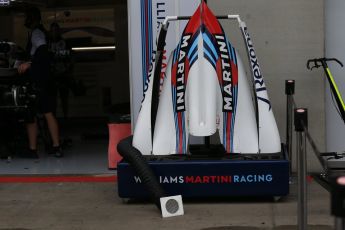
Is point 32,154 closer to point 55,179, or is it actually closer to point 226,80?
point 55,179

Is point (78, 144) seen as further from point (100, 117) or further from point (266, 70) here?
point (266, 70)

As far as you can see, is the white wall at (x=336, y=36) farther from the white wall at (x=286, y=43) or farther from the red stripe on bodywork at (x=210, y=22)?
the red stripe on bodywork at (x=210, y=22)

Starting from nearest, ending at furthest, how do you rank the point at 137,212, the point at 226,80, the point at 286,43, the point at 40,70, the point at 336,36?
the point at 137,212
the point at 226,80
the point at 286,43
the point at 336,36
the point at 40,70

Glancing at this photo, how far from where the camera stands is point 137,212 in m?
5.95

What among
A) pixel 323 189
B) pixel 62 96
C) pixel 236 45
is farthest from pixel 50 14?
pixel 323 189

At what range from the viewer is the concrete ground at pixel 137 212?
5.49 metres

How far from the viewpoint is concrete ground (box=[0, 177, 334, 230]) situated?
5.49 m

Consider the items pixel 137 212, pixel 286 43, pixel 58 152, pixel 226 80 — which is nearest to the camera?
pixel 137 212

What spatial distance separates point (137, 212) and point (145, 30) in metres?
2.58

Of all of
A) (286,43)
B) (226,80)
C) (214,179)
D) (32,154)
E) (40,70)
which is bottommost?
(32,154)

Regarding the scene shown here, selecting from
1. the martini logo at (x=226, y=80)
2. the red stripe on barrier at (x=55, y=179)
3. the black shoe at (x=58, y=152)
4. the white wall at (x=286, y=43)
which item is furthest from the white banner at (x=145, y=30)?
the black shoe at (x=58, y=152)

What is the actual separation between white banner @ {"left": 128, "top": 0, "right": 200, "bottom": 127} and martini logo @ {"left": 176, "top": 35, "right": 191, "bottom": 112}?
1.25m

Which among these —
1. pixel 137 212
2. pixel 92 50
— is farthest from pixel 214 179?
pixel 92 50

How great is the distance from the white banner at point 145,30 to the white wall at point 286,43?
44 centimetres
